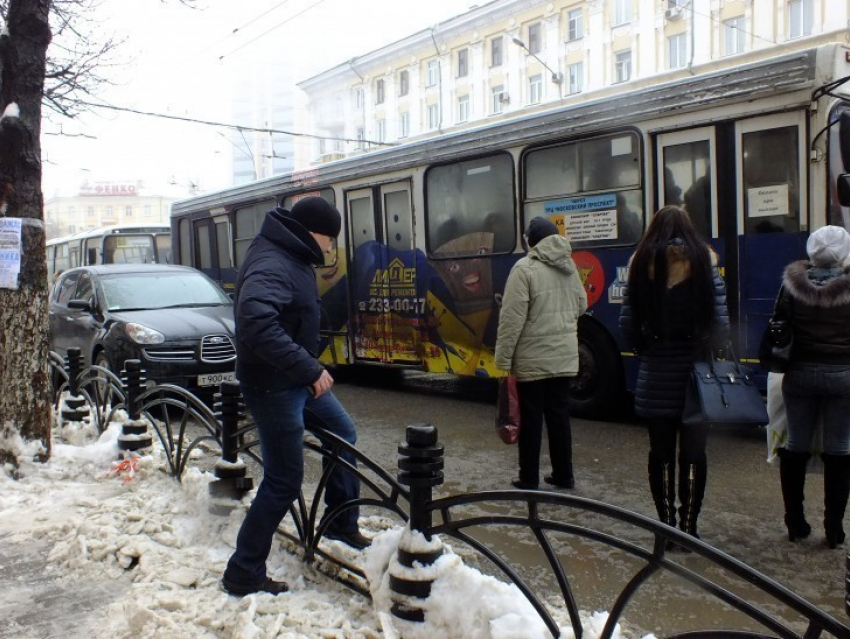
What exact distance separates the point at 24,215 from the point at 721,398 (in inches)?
196

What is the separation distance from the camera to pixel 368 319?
1038 cm

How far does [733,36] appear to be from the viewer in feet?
99.7

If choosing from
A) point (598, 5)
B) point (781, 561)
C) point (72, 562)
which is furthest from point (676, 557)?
point (598, 5)

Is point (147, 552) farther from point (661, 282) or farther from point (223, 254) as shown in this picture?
point (223, 254)

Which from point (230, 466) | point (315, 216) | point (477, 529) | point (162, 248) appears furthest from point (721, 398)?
point (162, 248)

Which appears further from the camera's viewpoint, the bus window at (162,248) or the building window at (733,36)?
the building window at (733,36)

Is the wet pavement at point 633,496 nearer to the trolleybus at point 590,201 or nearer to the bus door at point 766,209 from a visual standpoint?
the trolleybus at point 590,201

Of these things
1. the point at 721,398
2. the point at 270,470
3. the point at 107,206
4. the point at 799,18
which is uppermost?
the point at 107,206

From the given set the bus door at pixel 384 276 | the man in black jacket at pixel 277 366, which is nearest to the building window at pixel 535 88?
the bus door at pixel 384 276

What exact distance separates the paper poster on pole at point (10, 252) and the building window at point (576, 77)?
108 ft

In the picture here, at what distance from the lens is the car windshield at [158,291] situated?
9320 millimetres

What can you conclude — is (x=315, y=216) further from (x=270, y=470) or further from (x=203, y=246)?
(x=203, y=246)

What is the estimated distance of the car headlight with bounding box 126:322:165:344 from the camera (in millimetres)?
8406

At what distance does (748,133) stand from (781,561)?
3.83 meters
